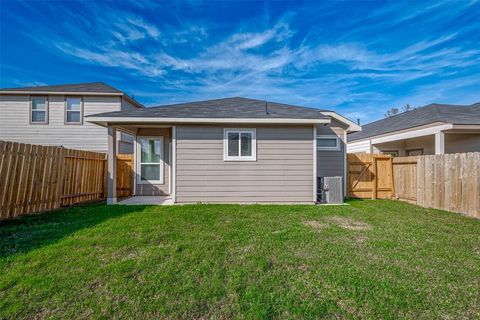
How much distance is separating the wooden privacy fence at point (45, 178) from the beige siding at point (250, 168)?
3.48 meters

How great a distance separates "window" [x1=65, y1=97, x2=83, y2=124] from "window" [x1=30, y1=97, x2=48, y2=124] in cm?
111

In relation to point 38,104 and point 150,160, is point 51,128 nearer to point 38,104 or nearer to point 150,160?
point 38,104

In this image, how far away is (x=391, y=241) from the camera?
426 centimetres

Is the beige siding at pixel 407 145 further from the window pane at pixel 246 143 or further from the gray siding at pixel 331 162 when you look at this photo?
the window pane at pixel 246 143

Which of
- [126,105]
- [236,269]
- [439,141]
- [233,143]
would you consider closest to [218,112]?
[233,143]

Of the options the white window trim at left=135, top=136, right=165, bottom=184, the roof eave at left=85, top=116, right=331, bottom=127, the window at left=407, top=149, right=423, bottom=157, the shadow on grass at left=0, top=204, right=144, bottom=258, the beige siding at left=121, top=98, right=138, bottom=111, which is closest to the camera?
the shadow on grass at left=0, top=204, right=144, bottom=258

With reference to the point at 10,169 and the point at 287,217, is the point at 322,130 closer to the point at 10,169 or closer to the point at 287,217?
the point at 287,217

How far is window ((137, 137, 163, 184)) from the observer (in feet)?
31.6

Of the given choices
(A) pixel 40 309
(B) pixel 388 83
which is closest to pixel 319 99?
(B) pixel 388 83

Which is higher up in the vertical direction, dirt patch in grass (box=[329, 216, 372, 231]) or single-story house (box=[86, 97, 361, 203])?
single-story house (box=[86, 97, 361, 203])

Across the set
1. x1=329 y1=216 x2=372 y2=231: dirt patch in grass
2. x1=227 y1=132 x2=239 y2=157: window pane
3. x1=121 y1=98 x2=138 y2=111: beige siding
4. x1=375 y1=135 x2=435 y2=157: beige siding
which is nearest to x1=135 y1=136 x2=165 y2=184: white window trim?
x1=227 y1=132 x2=239 y2=157: window pane

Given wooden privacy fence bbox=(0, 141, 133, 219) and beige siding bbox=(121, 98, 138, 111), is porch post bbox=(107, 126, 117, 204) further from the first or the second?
beige siding bbox=(121, 98, 138, 111)

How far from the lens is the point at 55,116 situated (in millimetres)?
12711

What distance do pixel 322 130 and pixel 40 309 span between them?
9.90 m
